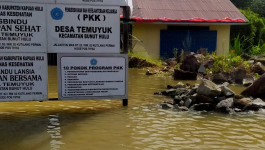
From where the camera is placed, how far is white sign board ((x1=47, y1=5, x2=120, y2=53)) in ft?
23.9

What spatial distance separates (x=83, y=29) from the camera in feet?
24.5

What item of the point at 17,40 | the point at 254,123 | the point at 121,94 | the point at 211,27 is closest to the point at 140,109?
the point at 121,94

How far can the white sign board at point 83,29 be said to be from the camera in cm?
729

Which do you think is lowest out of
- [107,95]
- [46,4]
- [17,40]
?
[107,95]

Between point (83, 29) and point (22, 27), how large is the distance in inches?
49.8

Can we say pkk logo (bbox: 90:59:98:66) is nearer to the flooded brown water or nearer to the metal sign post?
the metal sign post

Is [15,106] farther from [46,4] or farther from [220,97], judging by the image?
[220,97]

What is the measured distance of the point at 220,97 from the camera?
8.42m

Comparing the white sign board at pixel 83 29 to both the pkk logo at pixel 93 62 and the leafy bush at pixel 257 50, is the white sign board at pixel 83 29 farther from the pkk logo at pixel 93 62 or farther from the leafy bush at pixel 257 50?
the leafy bush at pixel 257 50

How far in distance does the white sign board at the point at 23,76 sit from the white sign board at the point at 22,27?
17 centimetres

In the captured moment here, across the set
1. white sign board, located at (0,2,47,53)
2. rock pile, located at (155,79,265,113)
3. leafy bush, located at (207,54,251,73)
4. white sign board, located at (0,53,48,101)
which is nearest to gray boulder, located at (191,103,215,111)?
rock pile, located at (155,79,265,113)

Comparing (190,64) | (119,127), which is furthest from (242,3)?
(119,127)

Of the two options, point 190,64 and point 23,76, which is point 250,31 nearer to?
point 190,64

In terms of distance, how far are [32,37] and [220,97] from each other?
182 inches
